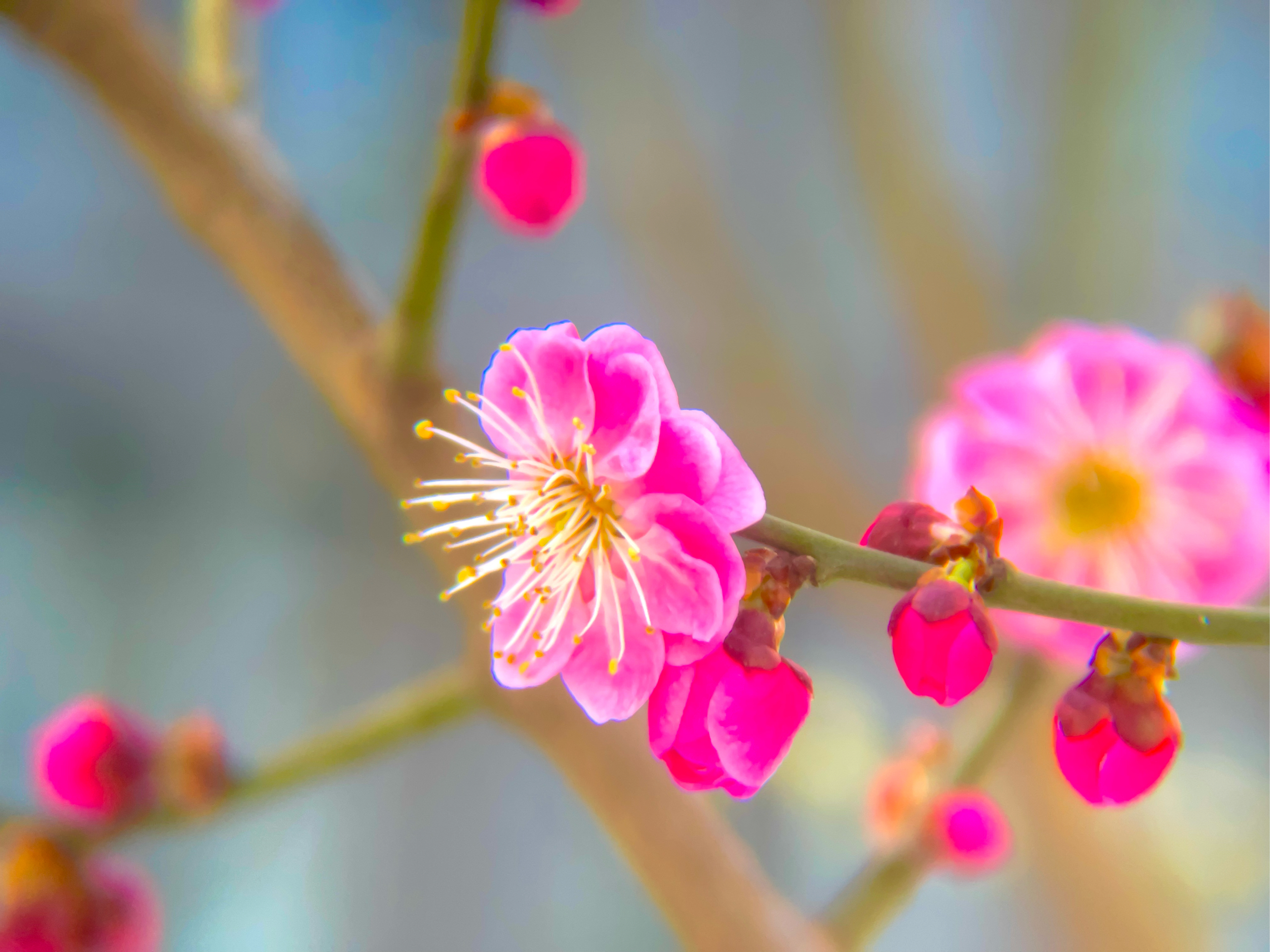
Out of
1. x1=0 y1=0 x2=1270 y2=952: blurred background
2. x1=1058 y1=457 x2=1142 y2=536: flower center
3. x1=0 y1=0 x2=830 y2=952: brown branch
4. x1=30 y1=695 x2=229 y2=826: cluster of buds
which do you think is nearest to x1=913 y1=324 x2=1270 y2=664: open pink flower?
x1=1058 y1=457 x2=1142 y2=536: flower center

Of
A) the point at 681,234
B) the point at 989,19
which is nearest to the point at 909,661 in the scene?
the point at 681,234

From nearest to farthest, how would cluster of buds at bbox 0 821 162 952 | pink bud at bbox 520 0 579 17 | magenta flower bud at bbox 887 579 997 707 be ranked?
magenta flower bud at bbox 887 579 997 707 < pink bud at bbox 520 0 579 17 < cluster of buds at bbox 0 821 162 952

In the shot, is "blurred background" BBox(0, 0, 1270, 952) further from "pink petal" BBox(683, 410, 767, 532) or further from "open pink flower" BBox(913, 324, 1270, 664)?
"pink petal" BBox(683, 410, 767, 532)

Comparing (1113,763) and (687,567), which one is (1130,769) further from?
(687,567)

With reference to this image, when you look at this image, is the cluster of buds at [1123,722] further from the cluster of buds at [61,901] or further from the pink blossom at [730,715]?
the cluster of buds at [61,901]

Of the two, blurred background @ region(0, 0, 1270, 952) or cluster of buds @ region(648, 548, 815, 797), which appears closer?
cluster of buds @ region(648, 548, 815, 797)

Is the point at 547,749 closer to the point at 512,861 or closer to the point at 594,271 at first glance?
the point at 512,861

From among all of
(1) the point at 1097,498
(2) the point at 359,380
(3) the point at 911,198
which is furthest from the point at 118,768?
(3) the point at 911,198
